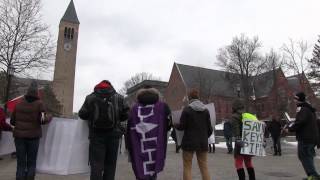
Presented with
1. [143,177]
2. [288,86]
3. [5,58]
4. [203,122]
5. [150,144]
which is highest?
[288,86]

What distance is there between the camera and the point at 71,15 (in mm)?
92875

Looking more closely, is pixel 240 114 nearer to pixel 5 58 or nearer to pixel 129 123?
pixel 129 123

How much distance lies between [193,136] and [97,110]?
2.01m

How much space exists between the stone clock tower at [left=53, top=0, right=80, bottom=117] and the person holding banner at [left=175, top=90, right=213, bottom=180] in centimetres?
7481

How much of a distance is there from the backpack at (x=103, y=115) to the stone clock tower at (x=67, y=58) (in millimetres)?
75198

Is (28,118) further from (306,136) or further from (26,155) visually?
(306,136)

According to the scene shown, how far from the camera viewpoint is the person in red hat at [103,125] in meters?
6.09

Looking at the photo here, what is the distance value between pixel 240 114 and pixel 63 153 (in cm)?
400

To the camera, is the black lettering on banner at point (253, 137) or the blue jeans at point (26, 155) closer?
the blue jeans at point (26, 155)

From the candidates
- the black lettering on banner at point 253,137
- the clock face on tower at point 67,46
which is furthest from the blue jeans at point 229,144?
the clock face on tower at point 67,46

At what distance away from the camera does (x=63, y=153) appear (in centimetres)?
729

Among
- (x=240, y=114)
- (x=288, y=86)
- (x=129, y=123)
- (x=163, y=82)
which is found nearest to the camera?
(x=129, y=123)

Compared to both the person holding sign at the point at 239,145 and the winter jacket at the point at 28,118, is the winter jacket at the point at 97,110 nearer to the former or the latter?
the winter jacket at the point at 28,118

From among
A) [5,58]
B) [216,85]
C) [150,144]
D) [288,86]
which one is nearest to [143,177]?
[150,144]
